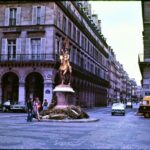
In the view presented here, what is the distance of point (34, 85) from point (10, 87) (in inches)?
128

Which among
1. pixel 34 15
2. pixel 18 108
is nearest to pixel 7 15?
Result: pixel 34 15

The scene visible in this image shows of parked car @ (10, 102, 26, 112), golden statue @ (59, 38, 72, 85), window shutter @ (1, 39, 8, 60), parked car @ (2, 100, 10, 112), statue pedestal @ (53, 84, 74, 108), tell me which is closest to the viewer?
statue pedestal @ (53, 84, 74, 108)

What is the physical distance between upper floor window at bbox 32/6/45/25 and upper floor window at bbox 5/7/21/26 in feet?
7.04

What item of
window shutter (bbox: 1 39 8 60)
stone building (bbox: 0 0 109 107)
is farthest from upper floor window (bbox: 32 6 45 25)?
window shutter (bbox: 1 39 8 60)

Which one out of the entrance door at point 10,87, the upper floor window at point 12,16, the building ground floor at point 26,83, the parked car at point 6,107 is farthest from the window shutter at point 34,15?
the parked car at point 6,107

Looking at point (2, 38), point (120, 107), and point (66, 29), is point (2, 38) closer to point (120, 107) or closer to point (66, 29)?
point (66, 29)

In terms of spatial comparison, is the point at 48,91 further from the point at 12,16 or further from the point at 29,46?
the point at 12,16

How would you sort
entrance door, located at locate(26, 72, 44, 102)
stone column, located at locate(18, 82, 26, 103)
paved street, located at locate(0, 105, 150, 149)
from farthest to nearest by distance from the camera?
entrance door, located at locate(26, 72, 44, 102), stone column, located at locate(18, 82, 26, 103), paved street, located at locate(0, 105, 150, 149)

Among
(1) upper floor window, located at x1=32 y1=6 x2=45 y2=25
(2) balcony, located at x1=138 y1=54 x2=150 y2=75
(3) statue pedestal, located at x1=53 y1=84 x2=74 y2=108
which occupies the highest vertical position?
(1) upper floor window, located at x1=32 y1=6 x2=45 y2=25

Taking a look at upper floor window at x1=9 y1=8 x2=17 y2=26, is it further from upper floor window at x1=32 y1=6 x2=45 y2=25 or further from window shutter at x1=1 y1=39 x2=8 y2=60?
upper floor window at x1=32 y1=6 x2=45 y2=25

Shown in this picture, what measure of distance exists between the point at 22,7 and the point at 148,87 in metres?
19.7

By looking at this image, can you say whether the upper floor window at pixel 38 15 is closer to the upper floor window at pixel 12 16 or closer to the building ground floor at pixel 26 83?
the upper floor window at pixel 12 16

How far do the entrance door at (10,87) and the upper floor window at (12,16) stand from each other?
6774mm

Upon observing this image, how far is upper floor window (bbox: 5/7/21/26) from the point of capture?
50434mm
